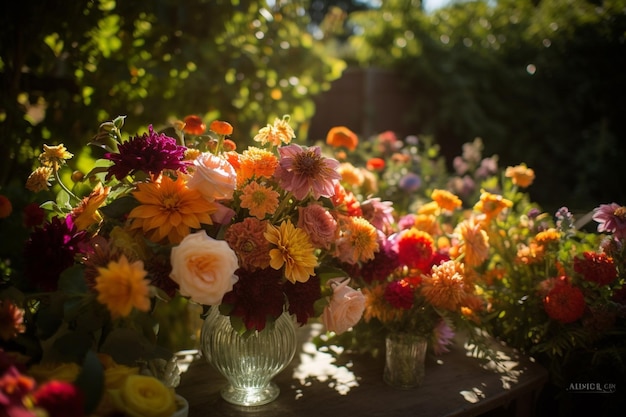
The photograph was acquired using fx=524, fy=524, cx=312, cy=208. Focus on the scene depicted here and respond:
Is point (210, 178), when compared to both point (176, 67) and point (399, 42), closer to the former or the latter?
point (176, 67)

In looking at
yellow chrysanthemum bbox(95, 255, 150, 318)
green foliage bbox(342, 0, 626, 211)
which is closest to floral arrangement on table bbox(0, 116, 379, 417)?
yellow chrysanthemum bbox(95, 255, 150, 318)

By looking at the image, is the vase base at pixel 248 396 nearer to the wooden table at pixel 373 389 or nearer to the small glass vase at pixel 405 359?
the wooden table at pixel 373 389

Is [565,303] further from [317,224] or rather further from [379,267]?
[317,224]

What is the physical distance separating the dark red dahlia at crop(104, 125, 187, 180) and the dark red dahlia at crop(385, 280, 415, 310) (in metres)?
0.54

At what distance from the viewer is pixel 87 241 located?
0.94 metres

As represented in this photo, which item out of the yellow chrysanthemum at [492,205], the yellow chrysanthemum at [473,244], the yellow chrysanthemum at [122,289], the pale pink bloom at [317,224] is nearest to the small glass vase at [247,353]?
the pale pink bloom at [317,224]

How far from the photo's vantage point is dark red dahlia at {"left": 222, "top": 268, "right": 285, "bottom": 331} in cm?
90

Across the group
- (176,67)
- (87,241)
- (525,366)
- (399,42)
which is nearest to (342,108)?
(399,42)

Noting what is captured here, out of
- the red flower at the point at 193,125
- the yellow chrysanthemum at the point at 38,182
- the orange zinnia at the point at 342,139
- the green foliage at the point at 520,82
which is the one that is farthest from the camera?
the green foliage at the point at 520,82

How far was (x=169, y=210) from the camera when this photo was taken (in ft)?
2.86

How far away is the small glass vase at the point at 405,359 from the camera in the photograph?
3.88ft

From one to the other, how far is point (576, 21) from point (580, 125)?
0.75 m

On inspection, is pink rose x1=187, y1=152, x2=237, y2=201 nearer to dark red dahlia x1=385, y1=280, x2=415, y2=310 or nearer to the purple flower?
dark red dahlia x1=385, y1=280, x2=415, y2=310

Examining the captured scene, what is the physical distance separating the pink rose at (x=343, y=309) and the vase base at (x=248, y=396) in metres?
0.24
